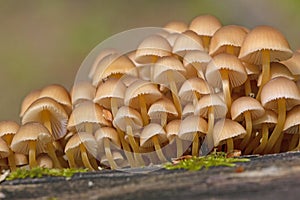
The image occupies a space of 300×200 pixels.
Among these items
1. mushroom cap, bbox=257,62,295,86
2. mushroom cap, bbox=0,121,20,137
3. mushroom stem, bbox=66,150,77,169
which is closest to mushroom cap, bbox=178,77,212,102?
mushroom cap, bbox=257,62,295,86

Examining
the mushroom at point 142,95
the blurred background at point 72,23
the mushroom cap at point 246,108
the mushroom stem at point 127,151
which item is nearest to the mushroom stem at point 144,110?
the mushroom at point 142,95

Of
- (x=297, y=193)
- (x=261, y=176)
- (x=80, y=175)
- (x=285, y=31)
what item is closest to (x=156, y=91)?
(x=80, y=175)

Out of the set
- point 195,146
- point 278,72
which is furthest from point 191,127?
point 278,72

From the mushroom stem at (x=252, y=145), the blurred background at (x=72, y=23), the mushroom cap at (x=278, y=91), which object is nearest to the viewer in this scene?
the mushroom cap at (x=278, y=91)

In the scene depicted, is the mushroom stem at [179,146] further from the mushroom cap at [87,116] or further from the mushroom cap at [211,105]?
the mushroom cap at [87,116]

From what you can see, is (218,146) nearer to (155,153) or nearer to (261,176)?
(155,153)
